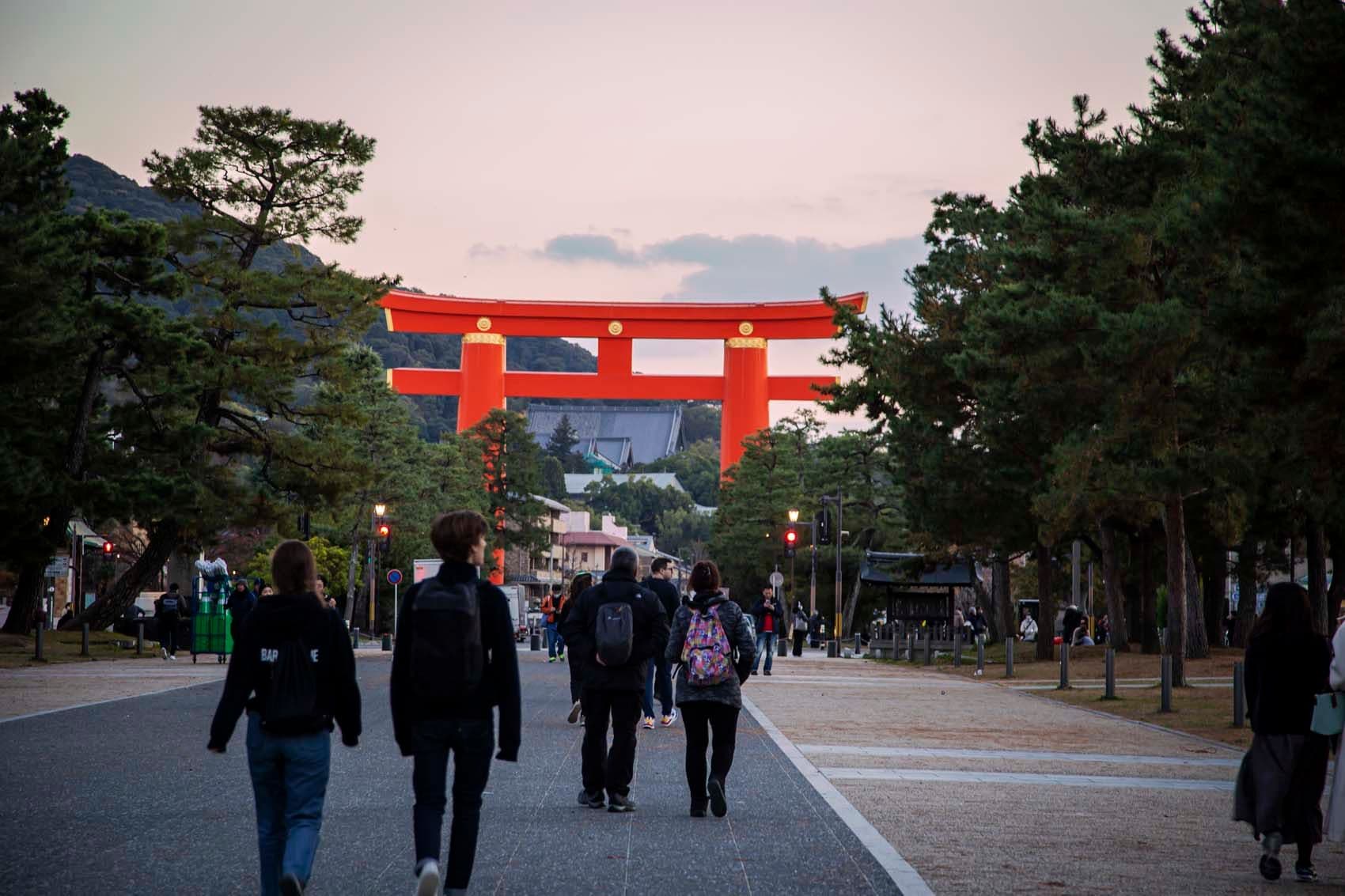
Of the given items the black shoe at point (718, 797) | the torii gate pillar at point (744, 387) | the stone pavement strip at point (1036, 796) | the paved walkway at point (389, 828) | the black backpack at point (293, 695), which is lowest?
the stone pavement strip at point (1036, 796)

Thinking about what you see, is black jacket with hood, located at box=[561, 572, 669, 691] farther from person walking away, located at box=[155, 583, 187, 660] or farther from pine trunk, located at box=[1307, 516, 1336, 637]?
pine trunk, located at box=[1307, 516, 1336, 637]

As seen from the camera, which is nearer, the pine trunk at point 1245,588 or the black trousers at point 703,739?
the black trousers at point 703,739

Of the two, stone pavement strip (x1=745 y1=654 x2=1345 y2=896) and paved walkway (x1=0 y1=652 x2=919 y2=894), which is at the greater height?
paved walkway (x1=0 y1=652 x2=919 y2=894)

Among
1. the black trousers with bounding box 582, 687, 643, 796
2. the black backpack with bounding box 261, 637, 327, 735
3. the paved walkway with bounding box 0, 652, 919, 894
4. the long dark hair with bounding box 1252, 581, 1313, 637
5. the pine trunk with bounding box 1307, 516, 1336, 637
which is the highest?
the pine trunk with bounding box 1307, 516, 1336, 637

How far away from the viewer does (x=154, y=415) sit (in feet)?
127

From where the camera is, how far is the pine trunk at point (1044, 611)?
3822 cm

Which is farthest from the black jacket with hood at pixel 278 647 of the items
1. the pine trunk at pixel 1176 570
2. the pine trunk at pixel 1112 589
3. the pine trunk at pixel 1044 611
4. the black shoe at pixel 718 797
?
the pine trunk at pixel 1044 611

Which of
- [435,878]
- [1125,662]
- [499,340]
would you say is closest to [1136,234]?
[1125,662]

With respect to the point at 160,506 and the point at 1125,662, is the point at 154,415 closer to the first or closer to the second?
the point at 160,506

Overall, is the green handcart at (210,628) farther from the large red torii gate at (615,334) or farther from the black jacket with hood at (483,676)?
the black jacket with hood at (483,676)

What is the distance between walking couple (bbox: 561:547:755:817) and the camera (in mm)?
9930

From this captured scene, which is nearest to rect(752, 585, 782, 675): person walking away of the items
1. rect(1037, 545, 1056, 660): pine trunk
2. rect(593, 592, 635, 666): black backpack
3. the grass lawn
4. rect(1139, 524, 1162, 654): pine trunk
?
rect(1037, 545, 1056, 660): pine trunk

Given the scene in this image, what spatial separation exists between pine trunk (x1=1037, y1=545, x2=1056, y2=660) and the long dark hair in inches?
1167

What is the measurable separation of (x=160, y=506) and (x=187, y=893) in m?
28.5
